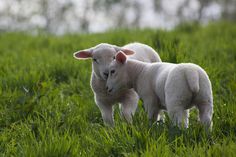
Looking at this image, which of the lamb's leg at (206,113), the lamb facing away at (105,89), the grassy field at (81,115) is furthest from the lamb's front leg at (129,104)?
the lamb's leg at (206,113)

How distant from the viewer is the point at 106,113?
4484 millimetres

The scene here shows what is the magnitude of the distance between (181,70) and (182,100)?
237mm

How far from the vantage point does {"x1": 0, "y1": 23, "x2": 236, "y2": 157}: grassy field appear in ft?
11.2

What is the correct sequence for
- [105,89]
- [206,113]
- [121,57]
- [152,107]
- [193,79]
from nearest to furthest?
[193,79] → [206,113] → [152,107] → [121,57] → [105,89]

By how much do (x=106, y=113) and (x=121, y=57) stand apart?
2.01ft

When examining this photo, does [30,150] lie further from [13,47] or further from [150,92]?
[13,47]

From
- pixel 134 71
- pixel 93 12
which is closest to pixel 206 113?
pixel 134 71

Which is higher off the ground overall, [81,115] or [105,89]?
[105,89]

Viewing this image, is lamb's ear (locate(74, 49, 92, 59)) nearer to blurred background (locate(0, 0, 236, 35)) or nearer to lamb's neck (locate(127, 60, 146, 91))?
lamb's neck (locate(127, 60, 146, 91))

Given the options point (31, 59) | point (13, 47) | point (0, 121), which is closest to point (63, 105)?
point (0, 121)

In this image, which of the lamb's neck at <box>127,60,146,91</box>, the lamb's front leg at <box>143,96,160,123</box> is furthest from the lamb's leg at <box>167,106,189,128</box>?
the lamb's neck at <box>127,60,146,91</box>

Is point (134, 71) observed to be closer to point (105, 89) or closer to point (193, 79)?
point (105, 89)

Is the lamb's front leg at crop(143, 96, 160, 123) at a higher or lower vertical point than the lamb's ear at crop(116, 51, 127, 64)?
lower

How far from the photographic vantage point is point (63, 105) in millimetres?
5016
